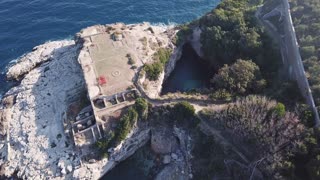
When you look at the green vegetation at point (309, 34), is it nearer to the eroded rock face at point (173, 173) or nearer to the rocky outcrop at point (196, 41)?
the rocky outcrop at point (196, 41)

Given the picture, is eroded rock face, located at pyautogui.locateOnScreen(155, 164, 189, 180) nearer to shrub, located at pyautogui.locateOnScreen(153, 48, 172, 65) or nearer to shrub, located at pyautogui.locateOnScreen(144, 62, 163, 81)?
shrub, located at pyautogui.locateOnScreen(144, 62, 163, 81)

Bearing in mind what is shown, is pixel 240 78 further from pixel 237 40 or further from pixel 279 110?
pixel 279 110

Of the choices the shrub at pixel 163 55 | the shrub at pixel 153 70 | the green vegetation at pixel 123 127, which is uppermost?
the shrub at pixel 163 55

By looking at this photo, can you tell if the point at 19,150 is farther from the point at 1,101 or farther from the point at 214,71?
the point at 214,71

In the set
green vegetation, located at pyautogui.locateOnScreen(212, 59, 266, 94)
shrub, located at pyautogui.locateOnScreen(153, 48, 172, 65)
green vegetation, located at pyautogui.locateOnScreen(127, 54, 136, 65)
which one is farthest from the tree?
green vegetation, located at pyautogui.locateOnScreen(127, 54, 136, 65)

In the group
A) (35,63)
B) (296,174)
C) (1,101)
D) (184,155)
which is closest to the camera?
(296,174)

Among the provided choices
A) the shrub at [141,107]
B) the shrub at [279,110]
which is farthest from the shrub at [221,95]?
the shrub at [141,107]

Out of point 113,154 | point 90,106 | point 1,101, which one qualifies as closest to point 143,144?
point 113,154
